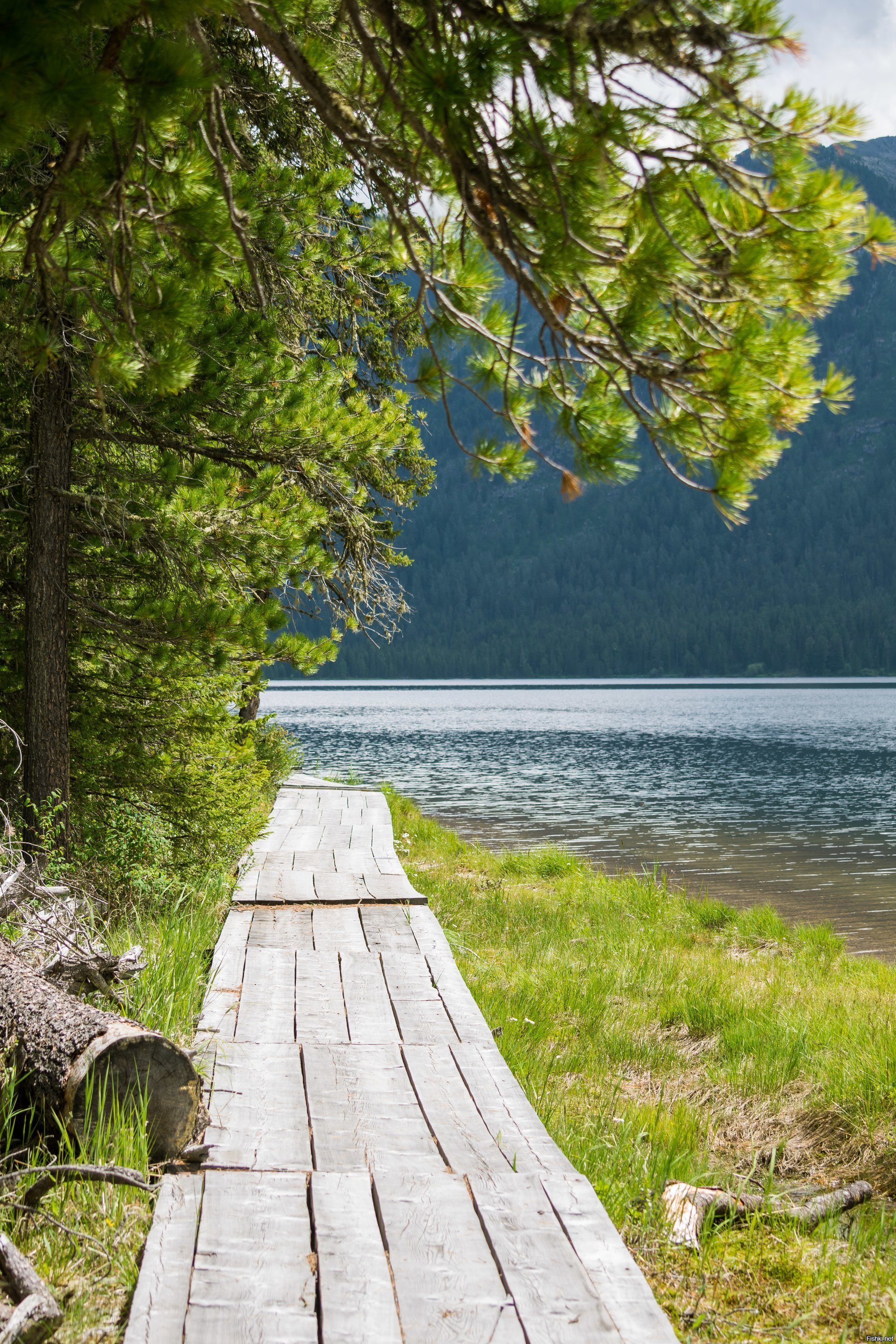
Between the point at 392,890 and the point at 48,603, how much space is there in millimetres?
2954

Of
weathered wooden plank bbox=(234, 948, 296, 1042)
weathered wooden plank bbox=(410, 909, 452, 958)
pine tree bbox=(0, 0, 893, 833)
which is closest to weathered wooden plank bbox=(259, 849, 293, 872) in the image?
weathered wooden plank bbox=(410, 909, 452, 958)

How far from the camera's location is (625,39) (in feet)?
7.71

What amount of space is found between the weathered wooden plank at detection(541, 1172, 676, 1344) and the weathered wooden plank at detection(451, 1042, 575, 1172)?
137 millimetres

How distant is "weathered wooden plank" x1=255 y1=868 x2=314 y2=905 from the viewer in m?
6.44

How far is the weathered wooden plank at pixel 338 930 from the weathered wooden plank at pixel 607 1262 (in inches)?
102

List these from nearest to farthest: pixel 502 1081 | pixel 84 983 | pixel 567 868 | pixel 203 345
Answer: pixel 502 1081, pixel 84 983, pixel 203 345, pixel 567 868

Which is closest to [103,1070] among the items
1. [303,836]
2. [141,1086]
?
[141,1086]

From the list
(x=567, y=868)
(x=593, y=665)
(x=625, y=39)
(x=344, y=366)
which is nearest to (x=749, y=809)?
(x=567, y=868)

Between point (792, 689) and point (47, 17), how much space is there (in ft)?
422

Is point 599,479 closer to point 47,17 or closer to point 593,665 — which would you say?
point 47,17

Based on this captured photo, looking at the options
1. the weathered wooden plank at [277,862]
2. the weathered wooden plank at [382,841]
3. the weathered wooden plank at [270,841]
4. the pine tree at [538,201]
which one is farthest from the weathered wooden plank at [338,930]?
the pine tree at [538,201]

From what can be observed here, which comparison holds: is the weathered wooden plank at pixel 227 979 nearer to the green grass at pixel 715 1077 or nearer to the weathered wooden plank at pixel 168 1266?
the weathered wooden plank at pixel 168 1266

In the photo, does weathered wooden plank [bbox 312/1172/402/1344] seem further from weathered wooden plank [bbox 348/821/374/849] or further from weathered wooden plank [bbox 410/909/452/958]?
weathered wooden plank [bbox 348/821/374/849]

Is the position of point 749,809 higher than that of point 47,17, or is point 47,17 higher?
point 47,17
